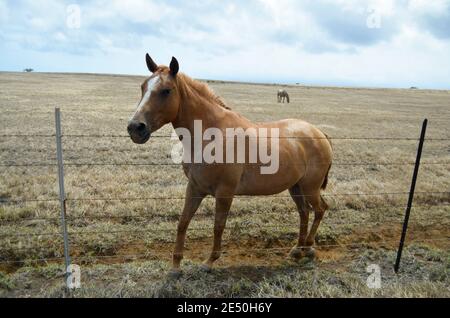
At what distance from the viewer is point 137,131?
375 centimetres

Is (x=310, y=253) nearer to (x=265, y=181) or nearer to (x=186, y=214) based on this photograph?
(x=265, y=181)

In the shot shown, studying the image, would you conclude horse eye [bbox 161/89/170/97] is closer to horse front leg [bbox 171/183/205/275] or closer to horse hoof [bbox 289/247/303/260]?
horse front leg [bbox 171/183/205/275]

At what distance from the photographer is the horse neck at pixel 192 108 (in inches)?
170

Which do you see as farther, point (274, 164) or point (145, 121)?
point (274, 164)

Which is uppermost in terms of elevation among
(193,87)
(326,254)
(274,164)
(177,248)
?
(193,87)

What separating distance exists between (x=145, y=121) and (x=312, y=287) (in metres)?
2.77

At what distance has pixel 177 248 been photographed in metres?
4.68

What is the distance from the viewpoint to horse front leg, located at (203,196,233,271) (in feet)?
14.8

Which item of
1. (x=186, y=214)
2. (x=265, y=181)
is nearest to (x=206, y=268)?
(x=186, y=214)

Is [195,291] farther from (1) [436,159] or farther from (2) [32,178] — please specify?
(1) [436,159]

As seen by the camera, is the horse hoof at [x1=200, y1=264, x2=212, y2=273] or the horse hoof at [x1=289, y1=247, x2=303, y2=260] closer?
the horse hoof at [x1=200, y1=264, x2=212, y2=273]

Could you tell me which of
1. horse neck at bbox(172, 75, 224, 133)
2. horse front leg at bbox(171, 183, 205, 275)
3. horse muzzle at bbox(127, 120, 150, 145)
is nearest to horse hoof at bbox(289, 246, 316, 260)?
horse front leg at bbox(171, 183, 205, 275)

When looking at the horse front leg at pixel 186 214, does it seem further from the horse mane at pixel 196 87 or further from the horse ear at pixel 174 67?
the horse ear at pixel 174 67
